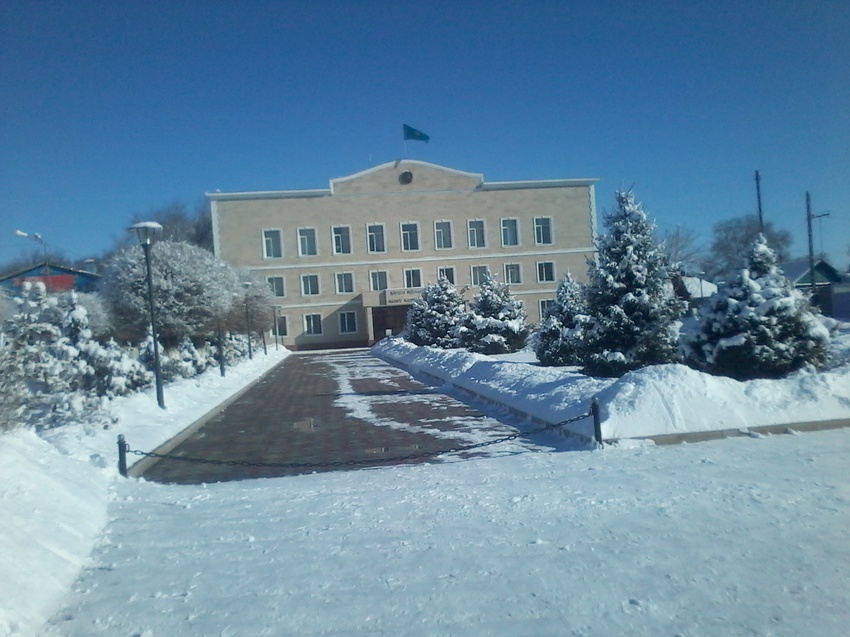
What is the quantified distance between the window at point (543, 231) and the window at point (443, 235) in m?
7.34

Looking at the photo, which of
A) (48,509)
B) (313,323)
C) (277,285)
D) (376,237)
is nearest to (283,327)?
(313,323)

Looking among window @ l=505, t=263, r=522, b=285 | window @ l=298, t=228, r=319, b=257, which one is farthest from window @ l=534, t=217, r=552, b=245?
window @ l=298, t=228, r=319, b=257

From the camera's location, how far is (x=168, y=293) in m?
26.0

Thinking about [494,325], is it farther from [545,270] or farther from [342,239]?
[545,270]

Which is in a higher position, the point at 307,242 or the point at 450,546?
the point at 307,242

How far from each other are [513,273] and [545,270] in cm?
279

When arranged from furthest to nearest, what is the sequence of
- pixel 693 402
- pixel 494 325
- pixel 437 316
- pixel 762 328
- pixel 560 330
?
pixel 437 316 → pixel 494 325 → pixel 560 330 → pixel 762 328 → pixel 693 402

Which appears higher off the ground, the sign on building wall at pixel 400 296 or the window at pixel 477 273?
the window at pixel 477 273

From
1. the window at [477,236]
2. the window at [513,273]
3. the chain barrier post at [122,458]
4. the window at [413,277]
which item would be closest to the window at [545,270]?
the window at [513,273]

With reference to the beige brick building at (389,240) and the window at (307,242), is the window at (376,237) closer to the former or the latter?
the beige brick building at (389,240)

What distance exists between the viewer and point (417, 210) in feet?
198

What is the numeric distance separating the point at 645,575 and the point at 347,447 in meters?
7.63

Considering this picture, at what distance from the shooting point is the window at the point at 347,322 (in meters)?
61.0

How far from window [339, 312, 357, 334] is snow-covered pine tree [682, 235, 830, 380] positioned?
47.4 meters
